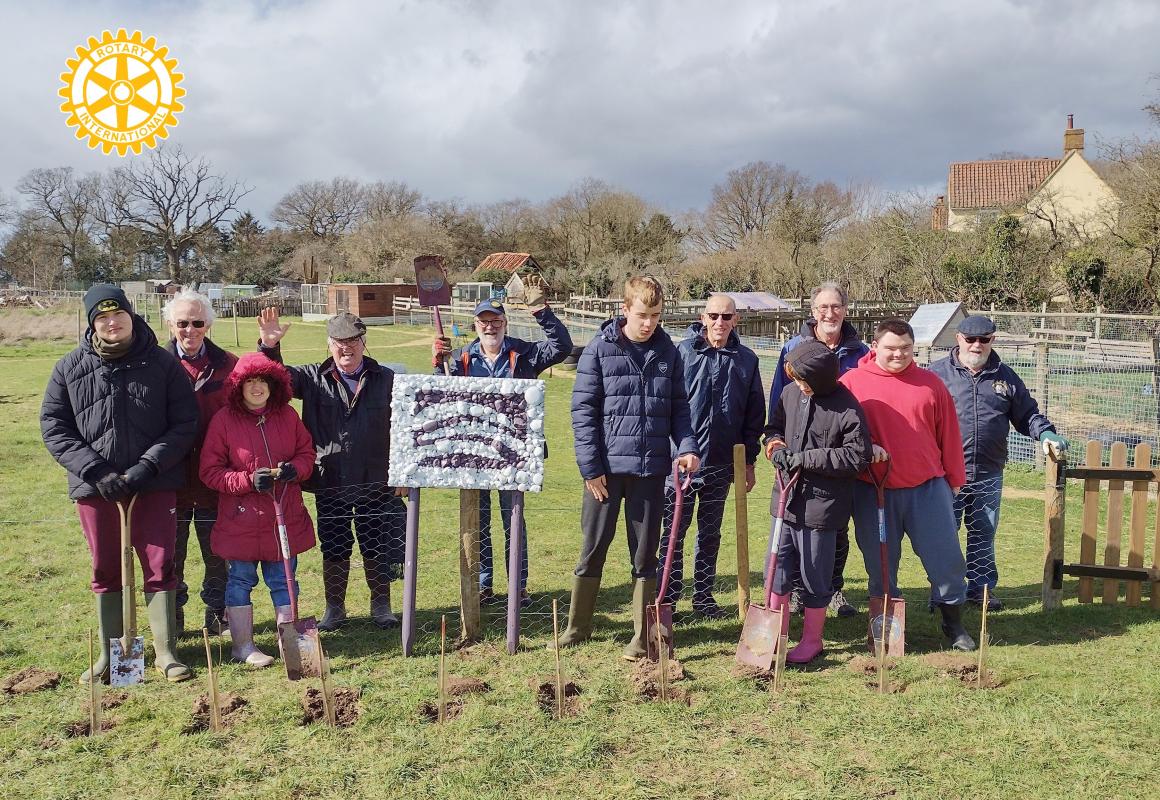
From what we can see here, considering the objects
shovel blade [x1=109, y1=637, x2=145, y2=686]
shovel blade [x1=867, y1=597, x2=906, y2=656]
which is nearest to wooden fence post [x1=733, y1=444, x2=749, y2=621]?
shovel blade [x1=867, y1=597, x2=906, y2=656]

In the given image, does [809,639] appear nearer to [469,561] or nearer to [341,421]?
[469,561]

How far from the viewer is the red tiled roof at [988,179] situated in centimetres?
4688

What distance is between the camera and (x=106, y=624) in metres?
4.43

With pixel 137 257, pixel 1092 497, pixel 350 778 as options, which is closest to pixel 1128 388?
pixel 1092 497

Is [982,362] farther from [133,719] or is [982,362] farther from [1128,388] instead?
[1128,388]

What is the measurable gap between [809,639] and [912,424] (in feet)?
4.27

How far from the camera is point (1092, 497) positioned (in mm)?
5398

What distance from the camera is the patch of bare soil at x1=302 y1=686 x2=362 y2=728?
397cm

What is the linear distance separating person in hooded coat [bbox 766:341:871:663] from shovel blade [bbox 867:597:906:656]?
0.29 m

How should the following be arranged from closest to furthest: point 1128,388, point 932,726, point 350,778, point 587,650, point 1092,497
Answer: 1. point 350,778
2. point 932,726
3. point 587,650
4. point 1092,497
5. point 1128,388

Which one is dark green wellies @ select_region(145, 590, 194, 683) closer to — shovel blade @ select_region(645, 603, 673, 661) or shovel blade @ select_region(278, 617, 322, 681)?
shovel blade @ select_region(278, 617, 322, 681)

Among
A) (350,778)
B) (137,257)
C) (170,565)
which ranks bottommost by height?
(350,778)

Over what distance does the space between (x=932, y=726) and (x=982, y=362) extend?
2.60m

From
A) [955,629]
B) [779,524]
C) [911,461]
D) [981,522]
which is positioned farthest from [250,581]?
[981,522]
